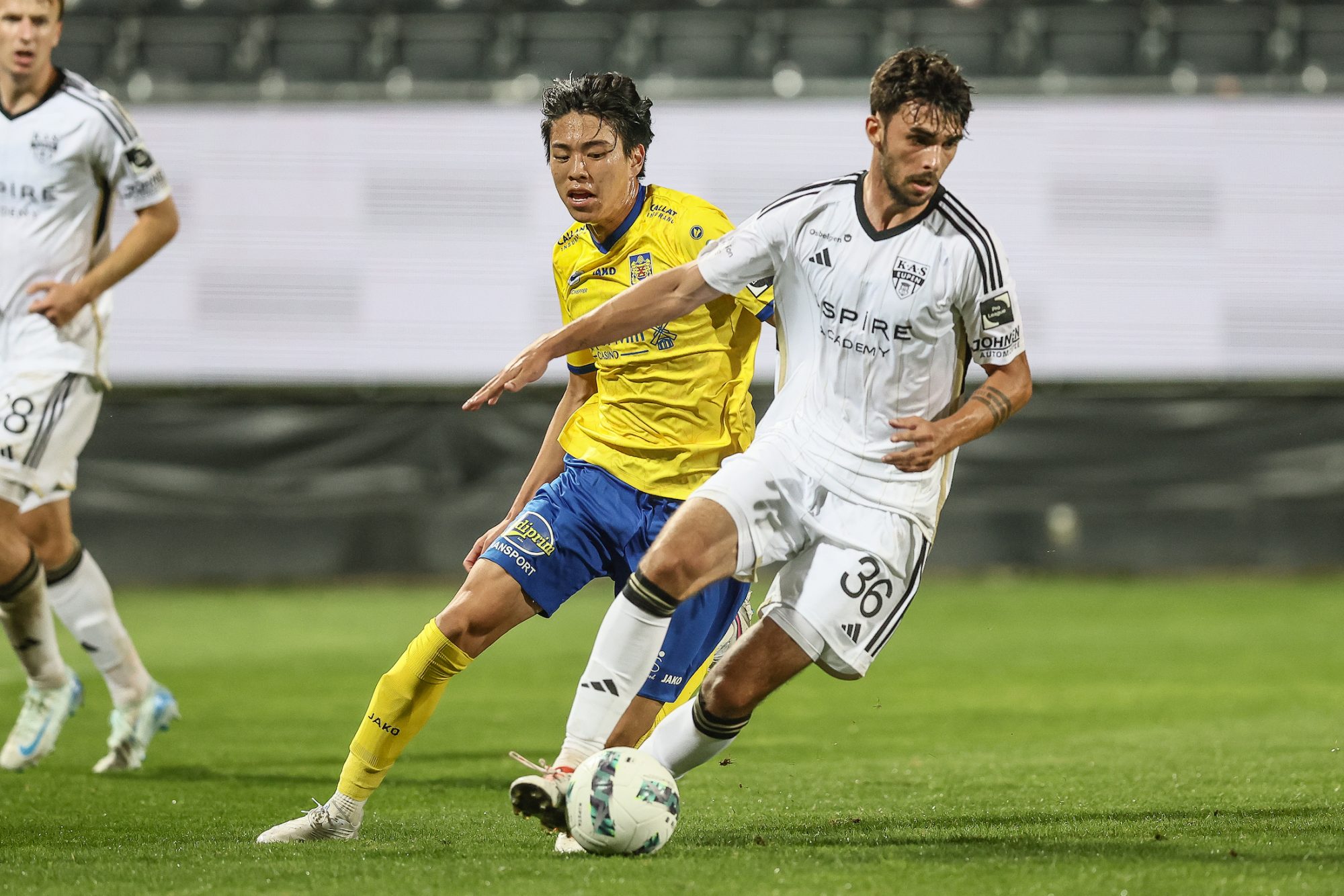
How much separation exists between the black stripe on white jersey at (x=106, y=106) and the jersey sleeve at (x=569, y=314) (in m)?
1.88

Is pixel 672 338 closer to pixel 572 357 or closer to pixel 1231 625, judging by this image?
pixel 572 357

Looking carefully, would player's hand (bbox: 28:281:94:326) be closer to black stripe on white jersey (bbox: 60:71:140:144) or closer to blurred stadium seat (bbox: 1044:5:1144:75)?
black stripe on white jersey (bbox: 60:71:140:144)

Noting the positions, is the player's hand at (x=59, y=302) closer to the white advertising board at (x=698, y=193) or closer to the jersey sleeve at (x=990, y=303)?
the jersey sleeve at (x=990, y=303)

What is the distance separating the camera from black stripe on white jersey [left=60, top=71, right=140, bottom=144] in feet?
19.1

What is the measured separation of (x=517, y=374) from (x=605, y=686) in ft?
2.87

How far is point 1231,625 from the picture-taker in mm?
11281

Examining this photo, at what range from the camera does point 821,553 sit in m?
4.27

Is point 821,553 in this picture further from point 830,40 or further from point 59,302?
point 830,40

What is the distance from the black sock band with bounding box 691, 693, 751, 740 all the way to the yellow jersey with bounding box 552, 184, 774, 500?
67cm

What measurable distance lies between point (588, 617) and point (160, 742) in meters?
5.53

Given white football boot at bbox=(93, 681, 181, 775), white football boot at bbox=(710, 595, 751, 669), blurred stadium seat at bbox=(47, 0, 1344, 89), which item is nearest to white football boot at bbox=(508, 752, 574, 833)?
white football boot at bbox=(710, 595, 751, 669)

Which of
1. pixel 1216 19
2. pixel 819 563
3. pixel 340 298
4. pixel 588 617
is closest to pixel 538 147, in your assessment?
pixel 340 298

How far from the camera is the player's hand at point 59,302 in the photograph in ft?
18.7

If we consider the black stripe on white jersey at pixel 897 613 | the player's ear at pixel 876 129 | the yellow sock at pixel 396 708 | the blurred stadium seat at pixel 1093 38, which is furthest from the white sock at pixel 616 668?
the blurred stadium seat at pixel 1093 38
